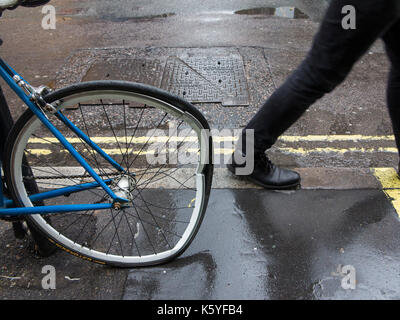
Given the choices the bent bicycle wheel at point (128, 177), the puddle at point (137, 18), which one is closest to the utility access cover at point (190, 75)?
the bent bicycle wheel at point (128, 177)

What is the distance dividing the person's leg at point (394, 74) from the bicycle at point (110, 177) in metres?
1.36

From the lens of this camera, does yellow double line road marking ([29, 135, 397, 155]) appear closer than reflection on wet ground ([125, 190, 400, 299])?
No

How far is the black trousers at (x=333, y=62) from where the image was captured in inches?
71.4

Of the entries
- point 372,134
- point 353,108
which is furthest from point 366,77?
point 372,134

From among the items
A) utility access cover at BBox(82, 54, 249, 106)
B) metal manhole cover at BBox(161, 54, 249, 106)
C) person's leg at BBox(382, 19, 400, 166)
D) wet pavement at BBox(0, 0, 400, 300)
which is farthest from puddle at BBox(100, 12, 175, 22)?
person's leg at BBox(382, 19, 400, 166)

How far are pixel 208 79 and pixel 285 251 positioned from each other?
249 cm

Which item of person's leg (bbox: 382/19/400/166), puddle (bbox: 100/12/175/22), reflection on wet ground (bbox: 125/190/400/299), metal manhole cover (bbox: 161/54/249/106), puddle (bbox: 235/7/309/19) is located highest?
person's leg (bbox: 382/19/400/166)

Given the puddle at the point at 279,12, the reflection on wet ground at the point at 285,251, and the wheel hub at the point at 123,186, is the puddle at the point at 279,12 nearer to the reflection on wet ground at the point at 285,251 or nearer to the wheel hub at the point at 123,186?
the reflection on wet ground at the point at 285,251

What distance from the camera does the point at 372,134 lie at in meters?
3.43

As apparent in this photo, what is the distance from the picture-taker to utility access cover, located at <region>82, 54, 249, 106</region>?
3990 mm

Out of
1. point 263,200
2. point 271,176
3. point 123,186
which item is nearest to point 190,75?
point 271,176

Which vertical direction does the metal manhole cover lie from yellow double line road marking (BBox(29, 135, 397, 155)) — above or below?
above

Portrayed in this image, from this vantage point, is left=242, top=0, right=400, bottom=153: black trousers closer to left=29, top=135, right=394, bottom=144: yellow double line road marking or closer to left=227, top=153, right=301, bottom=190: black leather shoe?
Answer: left=227, top=153, right=301, bottom=190: black leather shoe

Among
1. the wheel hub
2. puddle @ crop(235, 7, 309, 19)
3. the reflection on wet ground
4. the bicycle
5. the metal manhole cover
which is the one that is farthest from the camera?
puddle @ crop(235, 7, 309, 19)
